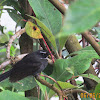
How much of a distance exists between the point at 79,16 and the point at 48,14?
88 cm

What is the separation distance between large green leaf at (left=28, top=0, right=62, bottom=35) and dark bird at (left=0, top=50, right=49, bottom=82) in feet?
0.82

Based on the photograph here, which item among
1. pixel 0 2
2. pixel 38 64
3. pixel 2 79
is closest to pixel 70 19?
pixel 2 79

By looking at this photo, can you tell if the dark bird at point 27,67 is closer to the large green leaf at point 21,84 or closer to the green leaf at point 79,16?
the large green leaf at point 21,84

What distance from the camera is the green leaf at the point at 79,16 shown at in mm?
141

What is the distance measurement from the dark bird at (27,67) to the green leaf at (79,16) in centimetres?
87

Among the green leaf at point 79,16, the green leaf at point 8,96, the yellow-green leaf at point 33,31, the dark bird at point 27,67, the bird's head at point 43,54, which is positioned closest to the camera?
the green leaf at point 79,16

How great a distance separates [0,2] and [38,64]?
0.53 meters

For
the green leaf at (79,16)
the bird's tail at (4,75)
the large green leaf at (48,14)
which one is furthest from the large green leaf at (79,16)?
the bird's tail at (4,75)

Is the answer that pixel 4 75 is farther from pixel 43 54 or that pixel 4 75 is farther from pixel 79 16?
pixel 79 16

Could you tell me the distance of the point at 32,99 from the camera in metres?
0.98

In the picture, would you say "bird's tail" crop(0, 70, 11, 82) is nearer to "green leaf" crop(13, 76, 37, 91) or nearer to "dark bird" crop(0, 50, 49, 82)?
"dark bird" crop(0, 50, 49, 82)

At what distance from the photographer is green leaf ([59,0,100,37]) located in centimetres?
14

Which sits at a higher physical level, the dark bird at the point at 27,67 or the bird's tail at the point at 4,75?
the dark bird at the point at 27,67

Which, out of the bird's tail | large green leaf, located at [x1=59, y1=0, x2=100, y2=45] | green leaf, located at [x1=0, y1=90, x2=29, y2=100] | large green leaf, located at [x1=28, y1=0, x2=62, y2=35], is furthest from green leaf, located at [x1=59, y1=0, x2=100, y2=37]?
the bird's tail
